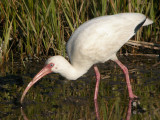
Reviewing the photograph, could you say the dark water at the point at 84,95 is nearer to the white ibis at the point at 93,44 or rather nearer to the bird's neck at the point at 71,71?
the white ibis at the point at 93,44

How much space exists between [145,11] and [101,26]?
2.68 meters

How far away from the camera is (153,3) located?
8.77m

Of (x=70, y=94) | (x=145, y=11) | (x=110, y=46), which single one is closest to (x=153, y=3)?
(x=145, y=11)

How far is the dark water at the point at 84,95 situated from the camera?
5609 mm

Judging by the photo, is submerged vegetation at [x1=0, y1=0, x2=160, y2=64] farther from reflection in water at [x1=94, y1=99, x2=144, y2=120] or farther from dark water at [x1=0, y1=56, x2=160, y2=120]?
reflection in water at [x1=94, y1=99, x2=144, y2=120]

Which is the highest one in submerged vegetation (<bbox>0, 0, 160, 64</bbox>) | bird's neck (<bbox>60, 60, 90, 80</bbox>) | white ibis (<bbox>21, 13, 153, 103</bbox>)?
submerged vegetation (<bbox>0, 0, 160, 64</bbox>)

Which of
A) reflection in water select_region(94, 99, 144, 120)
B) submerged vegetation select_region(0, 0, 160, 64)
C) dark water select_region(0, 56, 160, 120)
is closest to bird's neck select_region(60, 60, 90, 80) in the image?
dark water select_region(0, 56, 160, 120)

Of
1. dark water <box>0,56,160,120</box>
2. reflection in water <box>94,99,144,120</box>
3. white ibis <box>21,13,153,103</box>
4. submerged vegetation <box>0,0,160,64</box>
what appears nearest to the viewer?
reflection in water <box>94,99,144,120</box>

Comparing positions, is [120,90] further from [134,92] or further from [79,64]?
[79,64]

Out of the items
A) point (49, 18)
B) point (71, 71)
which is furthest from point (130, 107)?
point (49, 18)

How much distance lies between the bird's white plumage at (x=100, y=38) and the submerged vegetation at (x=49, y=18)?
1.14m

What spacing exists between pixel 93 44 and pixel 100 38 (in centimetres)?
17

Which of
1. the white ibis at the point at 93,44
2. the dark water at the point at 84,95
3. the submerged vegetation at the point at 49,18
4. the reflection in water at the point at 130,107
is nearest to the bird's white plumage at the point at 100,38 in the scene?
the white ibis at the point at 93,44

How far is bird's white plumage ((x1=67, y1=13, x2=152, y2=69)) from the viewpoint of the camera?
6207 millimetres
